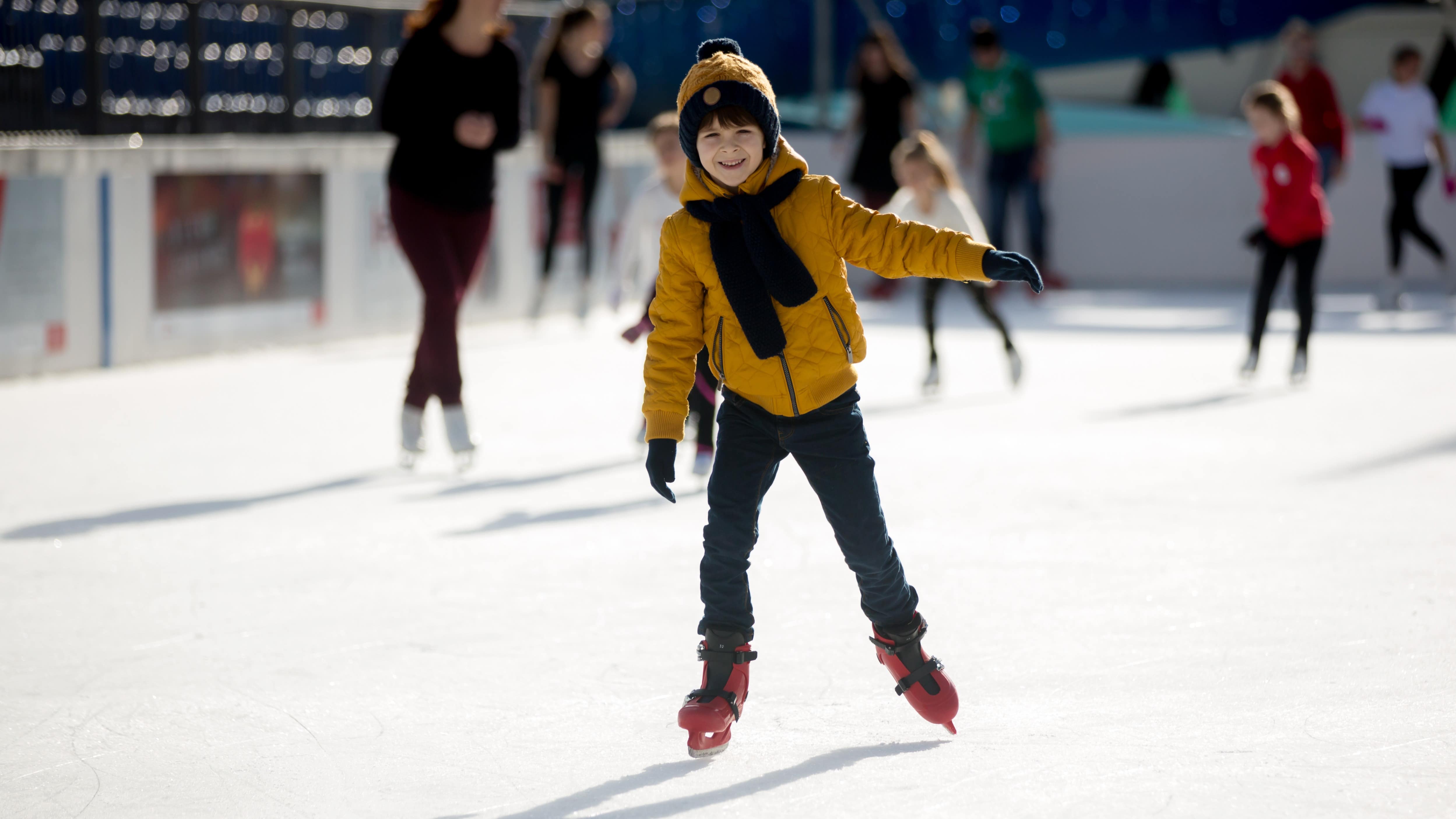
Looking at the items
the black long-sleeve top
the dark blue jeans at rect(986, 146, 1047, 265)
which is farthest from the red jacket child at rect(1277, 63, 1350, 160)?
the black long-sleeve top

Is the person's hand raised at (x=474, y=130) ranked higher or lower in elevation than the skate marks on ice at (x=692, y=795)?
higher

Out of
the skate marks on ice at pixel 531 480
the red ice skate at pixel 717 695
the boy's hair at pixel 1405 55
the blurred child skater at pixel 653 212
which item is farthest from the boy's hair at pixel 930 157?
the boy's hair at pixel 1405 55

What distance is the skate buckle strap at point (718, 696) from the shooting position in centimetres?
295

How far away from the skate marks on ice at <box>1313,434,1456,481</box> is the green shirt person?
6043 mm

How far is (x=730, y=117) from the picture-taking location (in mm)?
2900

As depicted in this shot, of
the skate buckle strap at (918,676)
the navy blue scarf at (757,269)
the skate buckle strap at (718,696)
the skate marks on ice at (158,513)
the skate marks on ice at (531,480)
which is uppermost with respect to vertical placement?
the navy blue scarf at (757,269)

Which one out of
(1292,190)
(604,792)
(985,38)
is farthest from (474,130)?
(985,38)

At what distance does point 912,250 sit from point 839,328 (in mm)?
195

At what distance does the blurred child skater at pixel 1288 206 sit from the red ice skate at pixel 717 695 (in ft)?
16.5

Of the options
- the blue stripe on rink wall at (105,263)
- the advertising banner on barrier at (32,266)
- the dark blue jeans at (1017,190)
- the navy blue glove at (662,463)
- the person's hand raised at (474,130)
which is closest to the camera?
the navy blue glove at (662,463)

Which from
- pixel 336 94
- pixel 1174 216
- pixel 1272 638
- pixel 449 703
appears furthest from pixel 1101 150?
pixel 449 703

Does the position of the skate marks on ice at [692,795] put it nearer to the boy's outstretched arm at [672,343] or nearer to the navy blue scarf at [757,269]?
the boy's outstretched arm at [672,343]

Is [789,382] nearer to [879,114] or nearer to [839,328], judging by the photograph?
[839,328]

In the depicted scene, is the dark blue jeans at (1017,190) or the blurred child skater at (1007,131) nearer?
the blurred child skater at (1007,131)
